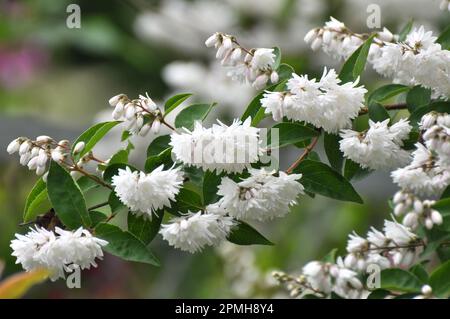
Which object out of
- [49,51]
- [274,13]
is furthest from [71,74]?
[274,13]

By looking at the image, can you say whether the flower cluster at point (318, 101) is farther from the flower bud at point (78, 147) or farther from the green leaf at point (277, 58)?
the flower bud at point (78, 147)

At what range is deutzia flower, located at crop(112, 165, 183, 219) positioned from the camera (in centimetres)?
93

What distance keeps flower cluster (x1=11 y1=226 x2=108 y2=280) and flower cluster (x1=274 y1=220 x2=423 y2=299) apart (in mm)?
293

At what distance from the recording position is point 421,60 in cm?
100

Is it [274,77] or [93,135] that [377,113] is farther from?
[93,135]

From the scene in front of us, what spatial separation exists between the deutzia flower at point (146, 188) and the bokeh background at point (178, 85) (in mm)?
1228

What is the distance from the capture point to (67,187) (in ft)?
3.13

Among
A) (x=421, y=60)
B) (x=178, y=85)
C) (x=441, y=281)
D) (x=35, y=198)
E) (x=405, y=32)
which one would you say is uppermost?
(x=178, y=85)

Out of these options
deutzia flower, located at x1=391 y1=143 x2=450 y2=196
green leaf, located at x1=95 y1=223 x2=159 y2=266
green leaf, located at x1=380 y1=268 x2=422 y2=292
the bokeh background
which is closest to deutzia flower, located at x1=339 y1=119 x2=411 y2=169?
deutzia flower, located at x1=391 y1=143 x2=450 y2=196

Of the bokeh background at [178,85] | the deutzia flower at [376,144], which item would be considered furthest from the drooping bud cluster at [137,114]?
the bokeh background at [178,85]

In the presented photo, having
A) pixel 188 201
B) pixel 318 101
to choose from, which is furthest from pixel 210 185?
pixel 318 101

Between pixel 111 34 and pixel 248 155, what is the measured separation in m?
2.67

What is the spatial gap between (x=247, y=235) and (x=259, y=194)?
0.08 meters
